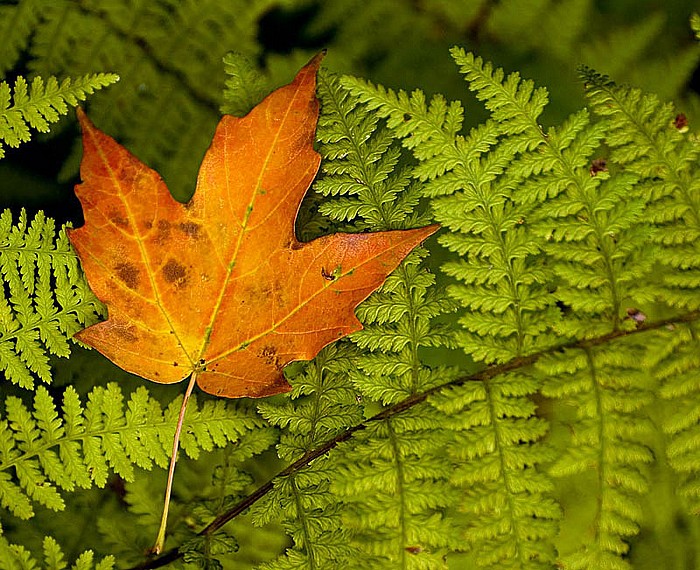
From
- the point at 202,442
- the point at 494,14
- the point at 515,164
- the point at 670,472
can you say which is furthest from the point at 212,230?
the point at 670,472

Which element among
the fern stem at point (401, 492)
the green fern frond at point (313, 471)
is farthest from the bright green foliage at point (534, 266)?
the green fern frond at point (313, 471)

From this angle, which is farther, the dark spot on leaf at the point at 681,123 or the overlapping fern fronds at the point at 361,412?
the dark spot on leaf at the point at 681,123

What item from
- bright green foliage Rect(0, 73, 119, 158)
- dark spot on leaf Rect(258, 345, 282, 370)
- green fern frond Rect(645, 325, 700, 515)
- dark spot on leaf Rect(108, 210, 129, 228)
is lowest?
green fern frond Rect(645, 325, 700, 515)

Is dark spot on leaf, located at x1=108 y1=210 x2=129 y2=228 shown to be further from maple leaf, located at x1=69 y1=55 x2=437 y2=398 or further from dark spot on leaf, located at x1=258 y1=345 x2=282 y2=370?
dark spot on leaf, located at x1=258 y1=345 x2=282 y2=370

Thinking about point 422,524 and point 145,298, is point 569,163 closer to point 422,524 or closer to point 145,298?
point 422,524

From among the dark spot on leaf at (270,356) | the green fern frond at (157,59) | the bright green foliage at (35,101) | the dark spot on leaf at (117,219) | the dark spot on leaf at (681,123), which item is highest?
the green fern frond at (157,59)

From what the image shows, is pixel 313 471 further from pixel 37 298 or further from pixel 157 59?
pixel 157 59

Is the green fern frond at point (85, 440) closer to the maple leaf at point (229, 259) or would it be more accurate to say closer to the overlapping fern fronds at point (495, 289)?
the maple leaf at point (229, 259)

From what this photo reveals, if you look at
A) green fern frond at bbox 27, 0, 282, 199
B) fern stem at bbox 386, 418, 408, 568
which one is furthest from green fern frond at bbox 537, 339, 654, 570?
green fern frond at bbox 27, 0, 282, 199
